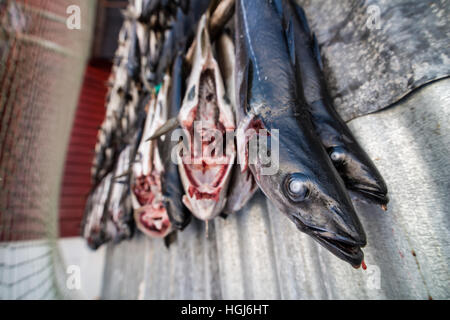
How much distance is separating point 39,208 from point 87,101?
3077 millimetres

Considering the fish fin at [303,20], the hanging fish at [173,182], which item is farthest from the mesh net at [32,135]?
the fish fin at [303,20]

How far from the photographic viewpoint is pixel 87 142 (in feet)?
16.5

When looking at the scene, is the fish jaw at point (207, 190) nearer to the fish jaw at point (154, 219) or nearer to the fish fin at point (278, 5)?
the fish jaw at point (154, 219)

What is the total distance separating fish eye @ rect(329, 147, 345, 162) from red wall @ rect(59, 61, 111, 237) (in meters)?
4.81

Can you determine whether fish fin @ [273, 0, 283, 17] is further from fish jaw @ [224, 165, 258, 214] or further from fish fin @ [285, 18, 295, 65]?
fish jaw @ [224, 165, 258, 214]

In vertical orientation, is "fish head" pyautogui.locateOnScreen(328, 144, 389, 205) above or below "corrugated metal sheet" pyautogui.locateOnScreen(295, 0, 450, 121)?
below

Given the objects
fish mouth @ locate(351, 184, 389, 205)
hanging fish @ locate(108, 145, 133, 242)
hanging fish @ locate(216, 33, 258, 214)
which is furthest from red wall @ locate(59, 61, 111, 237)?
fish mouth @ locate(351, 184, 389, 205)

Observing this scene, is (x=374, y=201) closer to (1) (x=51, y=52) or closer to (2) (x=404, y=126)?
(2) (x=404, y=126)

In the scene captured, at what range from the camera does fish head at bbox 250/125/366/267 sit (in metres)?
0.49

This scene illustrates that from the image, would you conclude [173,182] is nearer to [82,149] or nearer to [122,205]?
[122,205]

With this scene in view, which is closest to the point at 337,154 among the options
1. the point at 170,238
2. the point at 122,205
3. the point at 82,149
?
the point at 170,238

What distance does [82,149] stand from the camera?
194 inches

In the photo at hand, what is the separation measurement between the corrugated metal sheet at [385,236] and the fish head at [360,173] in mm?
188

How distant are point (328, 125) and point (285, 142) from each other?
0.19 metres
